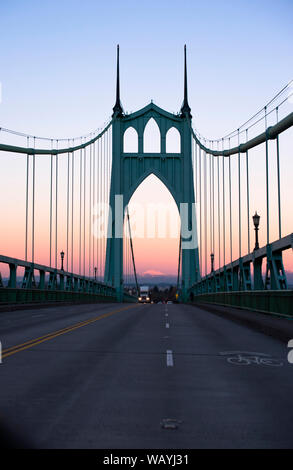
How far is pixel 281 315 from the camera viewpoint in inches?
726

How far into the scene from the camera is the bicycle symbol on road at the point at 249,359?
10773 millimetres

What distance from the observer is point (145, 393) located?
7738 millimetres

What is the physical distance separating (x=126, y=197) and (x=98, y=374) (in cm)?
6560

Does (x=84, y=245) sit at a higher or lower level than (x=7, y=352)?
higher

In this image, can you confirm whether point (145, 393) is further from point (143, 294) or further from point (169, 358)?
point (143, 294)

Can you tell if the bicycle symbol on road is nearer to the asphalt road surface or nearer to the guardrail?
the asphalt road surface

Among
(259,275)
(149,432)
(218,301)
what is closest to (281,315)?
(259,275)

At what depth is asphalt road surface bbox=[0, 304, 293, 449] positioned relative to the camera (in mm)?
5566

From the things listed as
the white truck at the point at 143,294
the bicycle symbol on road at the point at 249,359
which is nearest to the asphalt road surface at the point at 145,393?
the bicycle symbol on road at the point at 249,359

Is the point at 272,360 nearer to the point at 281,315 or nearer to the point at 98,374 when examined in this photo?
the point at 98,374

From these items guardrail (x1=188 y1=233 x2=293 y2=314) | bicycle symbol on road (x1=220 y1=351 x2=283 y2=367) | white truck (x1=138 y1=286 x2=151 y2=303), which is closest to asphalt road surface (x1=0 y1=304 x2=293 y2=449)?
bicycle symbol on road (x1=220 y1=351 x2=283 y2=367)

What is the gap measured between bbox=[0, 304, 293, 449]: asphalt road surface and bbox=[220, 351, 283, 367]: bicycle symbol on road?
2cm

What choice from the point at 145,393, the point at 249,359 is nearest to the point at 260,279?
the point at 249,359
